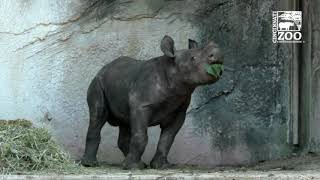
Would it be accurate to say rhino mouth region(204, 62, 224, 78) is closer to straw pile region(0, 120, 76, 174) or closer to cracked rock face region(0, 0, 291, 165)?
straw pile region(0, 120, 76, 174)

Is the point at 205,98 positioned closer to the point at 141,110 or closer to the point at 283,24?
the point at 283,24

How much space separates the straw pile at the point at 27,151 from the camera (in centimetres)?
508

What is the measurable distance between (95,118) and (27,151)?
82 centimetres

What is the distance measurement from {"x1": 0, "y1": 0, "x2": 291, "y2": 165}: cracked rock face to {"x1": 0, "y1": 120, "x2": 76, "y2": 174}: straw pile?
1.22 metres

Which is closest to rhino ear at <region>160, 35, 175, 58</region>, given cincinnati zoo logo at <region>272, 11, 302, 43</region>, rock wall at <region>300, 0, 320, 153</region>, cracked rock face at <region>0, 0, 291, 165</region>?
cracked rock face at <region>0, 0, 291, 165</region>

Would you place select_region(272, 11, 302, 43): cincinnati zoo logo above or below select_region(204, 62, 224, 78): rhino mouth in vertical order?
above

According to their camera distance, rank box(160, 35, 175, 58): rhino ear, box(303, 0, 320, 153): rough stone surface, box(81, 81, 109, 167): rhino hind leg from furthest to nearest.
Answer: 1. box(303, 0, 320, 153): rough stone surface
2. box(81, 81, 109, 167): rhino hind leg
3. box(160, 35, 175, 58): rhino ear

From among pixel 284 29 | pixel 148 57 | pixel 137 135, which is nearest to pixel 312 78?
pixel 284 29

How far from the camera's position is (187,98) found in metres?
5.60

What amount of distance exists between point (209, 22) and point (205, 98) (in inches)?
25.3

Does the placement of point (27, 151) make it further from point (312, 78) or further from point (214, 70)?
point (312, 78)

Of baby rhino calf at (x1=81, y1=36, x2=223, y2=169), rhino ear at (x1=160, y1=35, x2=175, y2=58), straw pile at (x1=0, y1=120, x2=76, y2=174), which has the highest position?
rhino ear at (x1=160, y1=35, x2=175, y2=58)

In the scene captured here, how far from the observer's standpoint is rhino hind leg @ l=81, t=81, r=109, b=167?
590 centimetres

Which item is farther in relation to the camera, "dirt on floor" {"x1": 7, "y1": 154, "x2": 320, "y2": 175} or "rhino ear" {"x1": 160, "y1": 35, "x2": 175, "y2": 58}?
"rhino ear" {"x1": 160, "y1": 35, "x2": 175, "y2": 58}
